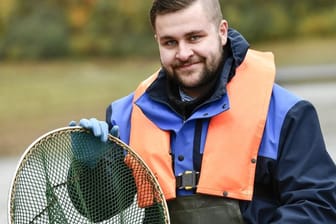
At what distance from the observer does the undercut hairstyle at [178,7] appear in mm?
4043

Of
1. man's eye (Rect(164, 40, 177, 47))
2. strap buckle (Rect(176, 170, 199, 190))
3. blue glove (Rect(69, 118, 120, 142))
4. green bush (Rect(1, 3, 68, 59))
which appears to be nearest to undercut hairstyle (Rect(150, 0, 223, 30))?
man's eye (Rect(164, 40, 177, 47))

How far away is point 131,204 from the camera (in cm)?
430

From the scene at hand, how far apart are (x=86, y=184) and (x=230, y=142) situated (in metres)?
0.64

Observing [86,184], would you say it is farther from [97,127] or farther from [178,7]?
[178,7]

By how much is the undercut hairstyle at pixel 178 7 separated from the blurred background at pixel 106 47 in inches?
489

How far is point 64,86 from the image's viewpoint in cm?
1889

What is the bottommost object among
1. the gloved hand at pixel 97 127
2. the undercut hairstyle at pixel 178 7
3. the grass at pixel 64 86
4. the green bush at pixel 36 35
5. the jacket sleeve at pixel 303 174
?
the grass at pixel 64 86

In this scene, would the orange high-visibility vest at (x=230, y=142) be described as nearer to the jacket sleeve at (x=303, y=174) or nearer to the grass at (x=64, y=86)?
the jacket sleeve at (x=303, y=174)

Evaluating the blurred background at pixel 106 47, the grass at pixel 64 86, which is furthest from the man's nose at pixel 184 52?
the blurred background at pixel 106 47

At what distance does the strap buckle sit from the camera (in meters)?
4.07

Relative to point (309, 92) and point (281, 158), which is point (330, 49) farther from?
point (281, 158)

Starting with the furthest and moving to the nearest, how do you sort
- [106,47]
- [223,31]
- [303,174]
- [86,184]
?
1. [106,47]
2. [86,184]
3. [223,31]
4. [303,174]

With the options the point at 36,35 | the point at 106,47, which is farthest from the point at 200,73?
the point at 106,47

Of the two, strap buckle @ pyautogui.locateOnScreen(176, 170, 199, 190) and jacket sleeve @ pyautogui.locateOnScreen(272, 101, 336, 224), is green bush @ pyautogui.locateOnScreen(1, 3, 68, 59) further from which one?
jacket sleeve @ pyautogui.locateOnScreen(272, 101, 336, 224)
